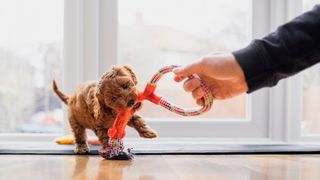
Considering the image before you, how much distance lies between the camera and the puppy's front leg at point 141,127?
107 cm

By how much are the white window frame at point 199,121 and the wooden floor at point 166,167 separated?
0.38 metres

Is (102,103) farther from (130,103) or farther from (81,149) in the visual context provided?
(81,149)

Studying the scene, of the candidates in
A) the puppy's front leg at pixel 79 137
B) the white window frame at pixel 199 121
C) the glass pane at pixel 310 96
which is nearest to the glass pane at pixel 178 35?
the white window frame at pixel 199 121

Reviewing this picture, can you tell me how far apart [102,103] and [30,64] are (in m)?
0.65

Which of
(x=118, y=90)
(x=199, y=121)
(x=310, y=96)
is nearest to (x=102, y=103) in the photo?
(x=118, y=90)

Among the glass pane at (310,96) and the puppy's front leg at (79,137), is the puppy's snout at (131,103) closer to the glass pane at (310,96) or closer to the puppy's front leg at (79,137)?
the puppy's front leg at (79,137)

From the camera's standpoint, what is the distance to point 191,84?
1011mm

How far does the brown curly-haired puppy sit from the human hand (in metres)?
0.12

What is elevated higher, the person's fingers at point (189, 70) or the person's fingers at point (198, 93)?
the person's fingers at point (189, 70)

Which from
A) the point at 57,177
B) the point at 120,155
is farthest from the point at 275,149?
the point at 57,177

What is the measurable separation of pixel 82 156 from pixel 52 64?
551 mm

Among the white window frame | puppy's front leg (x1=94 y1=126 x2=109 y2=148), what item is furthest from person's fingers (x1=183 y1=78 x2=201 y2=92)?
the white window frame

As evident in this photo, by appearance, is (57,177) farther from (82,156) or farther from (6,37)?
(6,37)

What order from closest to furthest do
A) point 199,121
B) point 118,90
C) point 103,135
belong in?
point 118,90, point 103,135, point 199,121
